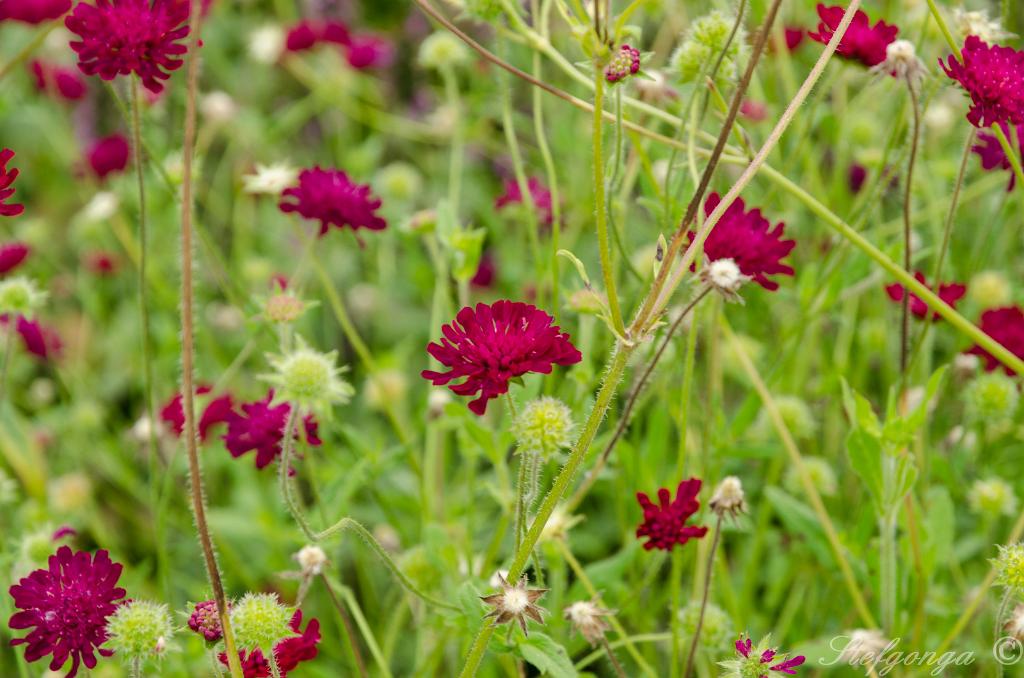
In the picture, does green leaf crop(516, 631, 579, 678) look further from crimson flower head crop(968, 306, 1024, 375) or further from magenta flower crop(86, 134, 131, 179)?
magenta flower crop(86, 134, 131, 179)

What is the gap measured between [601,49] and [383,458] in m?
0.73

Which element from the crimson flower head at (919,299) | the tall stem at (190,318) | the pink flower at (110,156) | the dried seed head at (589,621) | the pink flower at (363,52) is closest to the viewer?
the tall stem at (190,318)

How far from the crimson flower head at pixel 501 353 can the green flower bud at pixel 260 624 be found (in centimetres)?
23

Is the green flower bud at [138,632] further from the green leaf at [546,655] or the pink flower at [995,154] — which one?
the pink flower at [995,154]

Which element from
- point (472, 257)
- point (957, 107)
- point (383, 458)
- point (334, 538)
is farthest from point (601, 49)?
point (957, 107)

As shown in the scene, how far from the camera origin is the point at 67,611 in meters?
0.85

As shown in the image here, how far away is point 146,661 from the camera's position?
90cm

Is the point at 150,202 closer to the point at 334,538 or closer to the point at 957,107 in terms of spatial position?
the point at 334,538

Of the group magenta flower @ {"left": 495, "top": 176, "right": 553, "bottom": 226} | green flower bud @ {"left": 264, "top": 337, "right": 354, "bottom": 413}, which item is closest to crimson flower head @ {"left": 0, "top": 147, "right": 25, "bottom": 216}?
green flower bud @ {"left": 264, "top": 337, "right": 354, "bottom": 413}

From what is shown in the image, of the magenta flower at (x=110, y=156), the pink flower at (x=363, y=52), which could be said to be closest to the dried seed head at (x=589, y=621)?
the magenta flower at (x=110, y=156)

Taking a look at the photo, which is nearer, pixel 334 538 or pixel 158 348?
pixel 334 538

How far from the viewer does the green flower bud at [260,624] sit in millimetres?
826

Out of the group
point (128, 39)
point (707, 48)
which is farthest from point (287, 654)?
point (707, 48)

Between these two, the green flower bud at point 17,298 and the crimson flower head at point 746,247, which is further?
the green flower bud at point 17,298
